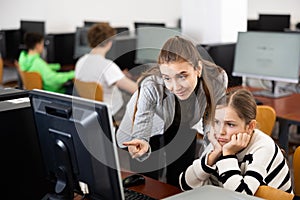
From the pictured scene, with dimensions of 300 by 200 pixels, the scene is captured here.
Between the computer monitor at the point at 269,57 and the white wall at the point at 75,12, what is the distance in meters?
2.92

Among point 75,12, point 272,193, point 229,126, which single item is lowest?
point 272,193

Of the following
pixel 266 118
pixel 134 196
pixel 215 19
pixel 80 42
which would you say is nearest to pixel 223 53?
pixel 215 19

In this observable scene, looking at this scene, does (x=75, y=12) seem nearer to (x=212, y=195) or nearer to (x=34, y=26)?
(x=34, y=26)

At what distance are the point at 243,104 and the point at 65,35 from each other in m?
4.03

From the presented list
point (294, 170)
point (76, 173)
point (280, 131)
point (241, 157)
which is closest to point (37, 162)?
point (76, 173)

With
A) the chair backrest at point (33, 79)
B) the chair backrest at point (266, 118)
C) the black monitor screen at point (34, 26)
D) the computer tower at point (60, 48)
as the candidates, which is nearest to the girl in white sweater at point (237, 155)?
the chair backrest at point (266, 118)

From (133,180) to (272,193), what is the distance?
0.55m

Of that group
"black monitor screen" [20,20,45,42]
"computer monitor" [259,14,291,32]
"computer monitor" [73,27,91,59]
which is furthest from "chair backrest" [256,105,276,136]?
"computer monitor" [259,14,291,32]

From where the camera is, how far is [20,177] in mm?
A: 1713

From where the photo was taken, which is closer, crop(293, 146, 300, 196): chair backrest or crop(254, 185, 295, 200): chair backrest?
crop(254, 185, 295, 200): chair backrest

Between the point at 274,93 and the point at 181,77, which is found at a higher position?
the point at 181,77

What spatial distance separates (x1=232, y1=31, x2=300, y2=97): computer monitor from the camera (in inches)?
140

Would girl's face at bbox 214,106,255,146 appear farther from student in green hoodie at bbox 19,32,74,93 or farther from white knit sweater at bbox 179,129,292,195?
student in green hoodie at bbox 19,32,74,93

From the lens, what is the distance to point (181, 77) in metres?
1.66
